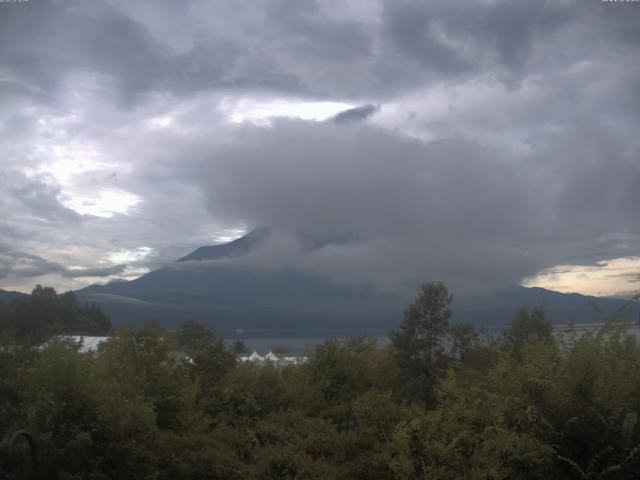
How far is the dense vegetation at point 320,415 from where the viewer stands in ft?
29.8

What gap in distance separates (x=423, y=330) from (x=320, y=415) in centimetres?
973

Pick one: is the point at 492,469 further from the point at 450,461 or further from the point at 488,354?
the point at 488,354

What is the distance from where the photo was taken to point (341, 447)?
12812mm

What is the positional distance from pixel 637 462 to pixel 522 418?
1.62m

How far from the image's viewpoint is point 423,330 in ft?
82.1

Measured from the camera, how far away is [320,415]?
16.2m

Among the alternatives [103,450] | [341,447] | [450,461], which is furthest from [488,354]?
[103,450]

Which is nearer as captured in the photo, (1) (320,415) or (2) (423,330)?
(1) (320,415)

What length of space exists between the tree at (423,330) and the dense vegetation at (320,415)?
5701mm

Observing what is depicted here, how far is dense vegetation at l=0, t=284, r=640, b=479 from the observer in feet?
29.8

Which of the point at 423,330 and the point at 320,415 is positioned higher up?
the point at 423,330

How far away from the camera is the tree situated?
23891mm

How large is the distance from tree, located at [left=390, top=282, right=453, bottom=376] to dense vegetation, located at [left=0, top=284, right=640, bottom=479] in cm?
570

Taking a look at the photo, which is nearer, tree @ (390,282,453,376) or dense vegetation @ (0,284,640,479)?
dense vegetation @ (0,284,640,479)
